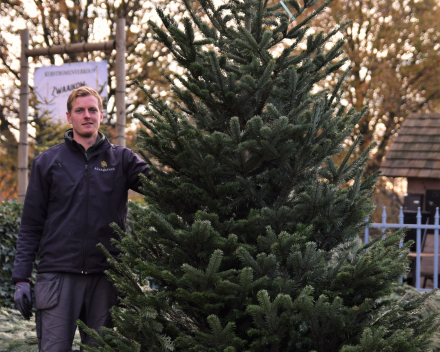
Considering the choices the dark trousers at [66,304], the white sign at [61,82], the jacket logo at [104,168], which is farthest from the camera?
the white sign at [61,82]

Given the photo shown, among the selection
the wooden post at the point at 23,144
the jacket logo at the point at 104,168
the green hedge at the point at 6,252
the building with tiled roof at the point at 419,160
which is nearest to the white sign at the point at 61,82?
the wooden post at the point at 23,144

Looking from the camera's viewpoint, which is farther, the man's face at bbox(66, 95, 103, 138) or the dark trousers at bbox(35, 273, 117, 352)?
the man's face at bbox(66, 95, 103, 138)

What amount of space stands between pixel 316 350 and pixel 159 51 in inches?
464

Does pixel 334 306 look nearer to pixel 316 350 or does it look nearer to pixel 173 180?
pixel 316 350

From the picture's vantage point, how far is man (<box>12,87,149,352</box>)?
278cm

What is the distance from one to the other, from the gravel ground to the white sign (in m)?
2.61

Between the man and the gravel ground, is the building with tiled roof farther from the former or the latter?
the man

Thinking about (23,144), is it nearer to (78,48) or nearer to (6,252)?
(78,48)

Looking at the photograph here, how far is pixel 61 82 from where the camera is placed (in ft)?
20.5

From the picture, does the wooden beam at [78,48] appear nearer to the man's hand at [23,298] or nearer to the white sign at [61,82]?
the white sign at [61,82]

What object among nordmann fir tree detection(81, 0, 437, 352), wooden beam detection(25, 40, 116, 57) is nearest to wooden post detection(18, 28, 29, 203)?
wooden beam detection(25, 40, 116, 57)

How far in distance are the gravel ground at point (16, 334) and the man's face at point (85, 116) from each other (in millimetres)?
1730

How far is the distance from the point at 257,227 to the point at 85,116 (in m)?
1.40

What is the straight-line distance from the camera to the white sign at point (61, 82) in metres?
6.09
